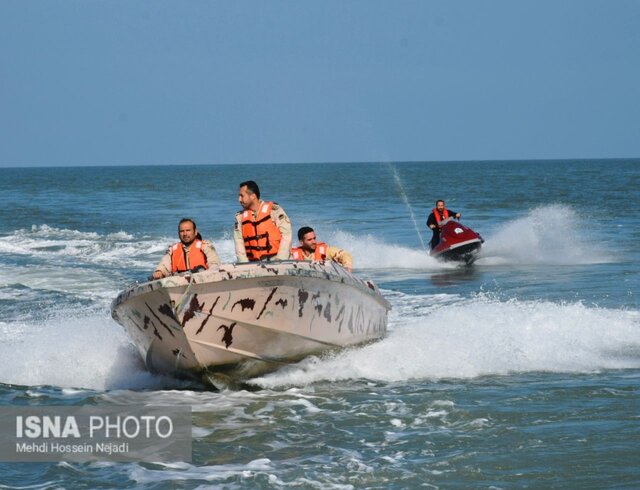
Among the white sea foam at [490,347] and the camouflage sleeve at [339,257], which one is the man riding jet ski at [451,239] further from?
the camouflage sleeve at [339,257]

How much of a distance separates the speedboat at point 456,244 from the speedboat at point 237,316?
10757 millimetres

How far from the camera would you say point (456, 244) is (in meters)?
19.8

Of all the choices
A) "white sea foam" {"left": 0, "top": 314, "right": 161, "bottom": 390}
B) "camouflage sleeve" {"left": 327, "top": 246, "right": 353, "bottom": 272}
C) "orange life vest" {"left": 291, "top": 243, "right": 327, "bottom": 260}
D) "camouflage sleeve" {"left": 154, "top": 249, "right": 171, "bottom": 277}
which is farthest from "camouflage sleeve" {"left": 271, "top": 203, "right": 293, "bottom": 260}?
"white sea foam" {"left": 0, "top": 314, "right": 161, "bottom": 390}

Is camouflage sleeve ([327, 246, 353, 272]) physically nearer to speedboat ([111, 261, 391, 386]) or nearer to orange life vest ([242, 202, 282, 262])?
speedboat ([111, 261, 391, 386])

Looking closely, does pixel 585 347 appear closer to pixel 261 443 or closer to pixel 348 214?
pixel 261 443

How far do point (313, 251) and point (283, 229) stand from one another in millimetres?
1082

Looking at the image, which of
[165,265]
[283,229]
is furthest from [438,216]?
[165,265]

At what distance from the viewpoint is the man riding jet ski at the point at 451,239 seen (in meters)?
19.8

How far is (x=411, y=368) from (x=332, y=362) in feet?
2.55

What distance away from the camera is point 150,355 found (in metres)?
8.88

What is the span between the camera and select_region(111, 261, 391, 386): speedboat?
8.11 metres

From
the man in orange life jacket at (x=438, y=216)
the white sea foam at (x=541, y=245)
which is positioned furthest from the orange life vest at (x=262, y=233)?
the white sea foam at (x=541, y=245)

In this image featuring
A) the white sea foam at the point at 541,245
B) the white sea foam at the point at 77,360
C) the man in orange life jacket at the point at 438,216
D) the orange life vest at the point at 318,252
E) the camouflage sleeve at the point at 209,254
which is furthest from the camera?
the white sea foam at the point at 541,245

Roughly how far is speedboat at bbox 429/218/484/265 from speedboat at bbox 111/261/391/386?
35.3 feet
